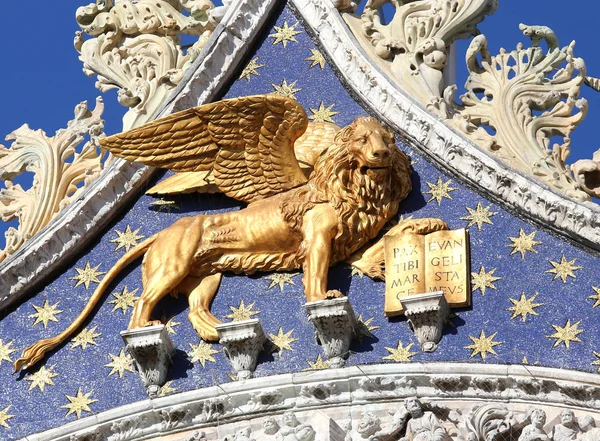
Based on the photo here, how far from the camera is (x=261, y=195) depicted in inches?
595

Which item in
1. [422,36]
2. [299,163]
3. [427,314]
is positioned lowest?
[427,314]

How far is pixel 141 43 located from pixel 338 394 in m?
3.21

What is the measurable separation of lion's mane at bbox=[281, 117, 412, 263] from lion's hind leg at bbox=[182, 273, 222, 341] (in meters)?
0.59

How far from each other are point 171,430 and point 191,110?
2.14 metres

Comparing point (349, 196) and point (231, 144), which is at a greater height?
point (231, 144)

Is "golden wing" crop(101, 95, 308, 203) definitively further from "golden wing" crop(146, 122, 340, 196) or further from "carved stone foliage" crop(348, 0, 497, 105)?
"carved stone foliage" crop(348, 0, 497, 105)

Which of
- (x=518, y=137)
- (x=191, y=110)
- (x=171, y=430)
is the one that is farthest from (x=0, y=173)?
(x=518, y=137)

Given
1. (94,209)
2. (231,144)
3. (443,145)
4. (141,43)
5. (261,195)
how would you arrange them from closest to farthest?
(443,145) < (261,195) < (231,144) < (94,209) < (141,43)

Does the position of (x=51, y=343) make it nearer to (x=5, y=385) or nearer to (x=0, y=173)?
(x=5, y=385)

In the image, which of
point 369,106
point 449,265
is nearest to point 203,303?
point 449,265

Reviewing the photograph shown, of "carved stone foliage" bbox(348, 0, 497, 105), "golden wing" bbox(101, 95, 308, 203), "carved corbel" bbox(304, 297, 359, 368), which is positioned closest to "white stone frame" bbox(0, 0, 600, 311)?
"carved stone foliage" bbox(348, 0, 497, 105)

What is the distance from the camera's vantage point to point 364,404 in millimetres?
14102

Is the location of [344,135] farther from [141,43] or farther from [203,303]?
[141,43]

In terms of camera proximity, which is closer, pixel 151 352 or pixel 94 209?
pixel 151 352
